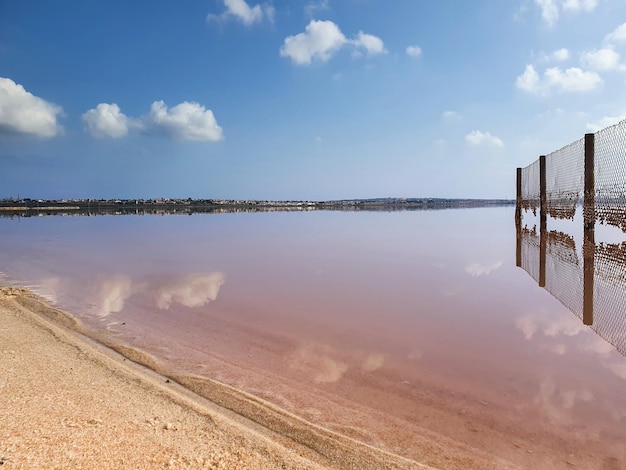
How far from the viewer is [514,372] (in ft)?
14.3

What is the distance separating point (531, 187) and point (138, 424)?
30.9 metres

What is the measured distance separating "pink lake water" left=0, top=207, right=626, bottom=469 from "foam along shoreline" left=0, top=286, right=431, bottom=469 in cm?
32

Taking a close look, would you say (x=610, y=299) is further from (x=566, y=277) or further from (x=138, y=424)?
(x=138, y=424)

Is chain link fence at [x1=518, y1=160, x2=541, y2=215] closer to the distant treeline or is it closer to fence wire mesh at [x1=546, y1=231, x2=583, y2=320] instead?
fence wire mesh at [x1=546, y1=231, x2=583, y2=320]

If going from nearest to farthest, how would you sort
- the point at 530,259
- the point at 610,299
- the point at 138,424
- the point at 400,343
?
the point at 138,424 < the point at 400,343 < the point at 610,299 < the point at 530,259

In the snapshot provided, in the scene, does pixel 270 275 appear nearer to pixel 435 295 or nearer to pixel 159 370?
pixel 435 295

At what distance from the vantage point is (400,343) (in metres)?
5.30

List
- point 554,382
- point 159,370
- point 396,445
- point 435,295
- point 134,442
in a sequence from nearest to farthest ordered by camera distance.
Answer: point 134,442 < point 396,445 < point 554,382 < point 159,370 < point 435,295

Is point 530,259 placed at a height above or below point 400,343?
above

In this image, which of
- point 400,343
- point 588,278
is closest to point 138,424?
point 400,343

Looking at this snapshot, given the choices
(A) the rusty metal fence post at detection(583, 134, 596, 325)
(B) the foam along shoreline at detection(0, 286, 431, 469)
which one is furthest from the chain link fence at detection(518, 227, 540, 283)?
(B) the foam along shoreline at detection(0, 286, 431, 469)

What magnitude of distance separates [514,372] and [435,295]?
341 cm

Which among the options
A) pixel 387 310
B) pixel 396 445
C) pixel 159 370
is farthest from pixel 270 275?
pixel 396 445

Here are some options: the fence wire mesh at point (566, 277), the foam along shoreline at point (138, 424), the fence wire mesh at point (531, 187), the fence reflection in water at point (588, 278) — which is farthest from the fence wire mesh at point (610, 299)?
the fence wire mesh at point (531, 187)
